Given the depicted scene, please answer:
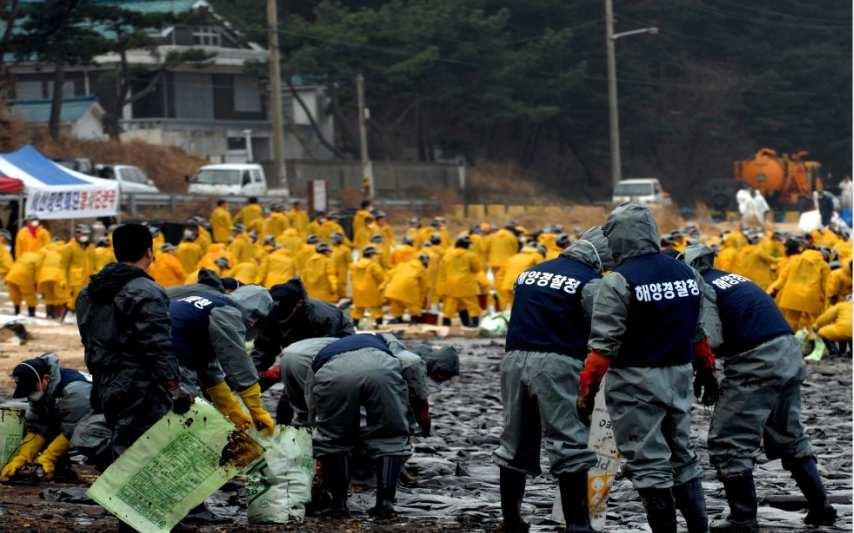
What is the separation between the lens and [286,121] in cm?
6394

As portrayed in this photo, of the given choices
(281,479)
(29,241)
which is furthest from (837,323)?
(29,241)

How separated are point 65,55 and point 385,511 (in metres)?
37.6

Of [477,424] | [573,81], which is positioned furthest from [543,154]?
[477,424]

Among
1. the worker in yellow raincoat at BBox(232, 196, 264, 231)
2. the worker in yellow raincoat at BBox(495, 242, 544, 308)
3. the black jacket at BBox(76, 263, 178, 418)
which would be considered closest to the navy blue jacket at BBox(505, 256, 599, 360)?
the black jacket at BBox(76, 263, 178, 418)

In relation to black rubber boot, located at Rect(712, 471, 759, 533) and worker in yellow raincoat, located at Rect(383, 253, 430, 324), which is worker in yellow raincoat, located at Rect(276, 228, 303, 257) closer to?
worker in yellow raincoat, located at Rect(383, 253, 430, 324)

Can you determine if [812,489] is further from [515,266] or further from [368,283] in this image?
[368,283]

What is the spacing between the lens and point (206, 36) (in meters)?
59.0

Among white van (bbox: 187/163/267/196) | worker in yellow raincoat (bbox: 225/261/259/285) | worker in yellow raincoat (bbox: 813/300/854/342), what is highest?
white van (bbox: 187/163/267/196)

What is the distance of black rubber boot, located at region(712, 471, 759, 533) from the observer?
916cm

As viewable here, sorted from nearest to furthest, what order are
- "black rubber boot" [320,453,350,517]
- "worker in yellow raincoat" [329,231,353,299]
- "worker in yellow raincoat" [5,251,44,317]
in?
"black rubber boot" [320,453,350,517] < "worker in yellow raincoat" [5,251,44,317] < "worker in yellow raincoat" [329,231,353,299]

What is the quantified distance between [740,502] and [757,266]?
16.7 meters

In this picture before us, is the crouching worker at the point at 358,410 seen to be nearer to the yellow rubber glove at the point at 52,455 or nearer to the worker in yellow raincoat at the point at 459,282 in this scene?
the yellow rubber glove at the point at 52,455

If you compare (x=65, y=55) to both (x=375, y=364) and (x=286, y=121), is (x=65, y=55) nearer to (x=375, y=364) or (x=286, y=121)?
(x=286, y=121)

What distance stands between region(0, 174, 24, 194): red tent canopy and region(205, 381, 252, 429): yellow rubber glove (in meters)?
20.1
